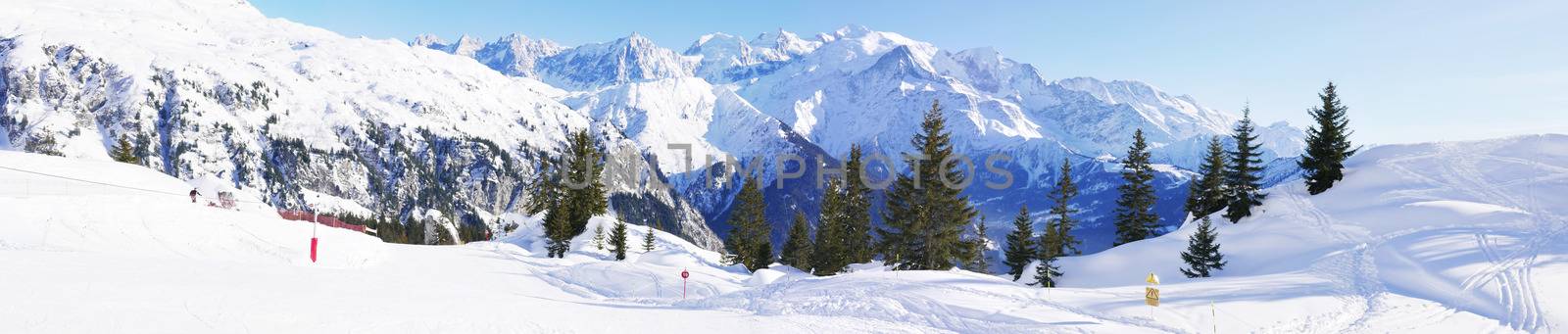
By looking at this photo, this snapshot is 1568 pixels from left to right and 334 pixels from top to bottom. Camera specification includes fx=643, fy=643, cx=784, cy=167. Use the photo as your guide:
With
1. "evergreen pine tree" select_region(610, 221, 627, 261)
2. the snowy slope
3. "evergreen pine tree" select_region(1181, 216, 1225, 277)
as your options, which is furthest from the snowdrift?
"evergreen pine tree" select_region(1181, 216, 1225, 277)

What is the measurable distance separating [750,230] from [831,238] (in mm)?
12180

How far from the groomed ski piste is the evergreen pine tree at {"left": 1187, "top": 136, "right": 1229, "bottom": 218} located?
934cm

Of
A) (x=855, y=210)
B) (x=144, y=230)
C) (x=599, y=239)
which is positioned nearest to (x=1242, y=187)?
(x=855, y=210)

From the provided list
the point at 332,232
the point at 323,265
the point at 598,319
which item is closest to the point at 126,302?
the point at 598,319

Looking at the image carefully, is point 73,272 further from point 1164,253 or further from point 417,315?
point 1164,253

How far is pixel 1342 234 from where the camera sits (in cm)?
3284

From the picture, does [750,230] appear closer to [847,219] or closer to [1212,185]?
[847,219]

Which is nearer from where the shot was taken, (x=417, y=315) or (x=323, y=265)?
(x=417, y=315)

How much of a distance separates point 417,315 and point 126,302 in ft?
13.7

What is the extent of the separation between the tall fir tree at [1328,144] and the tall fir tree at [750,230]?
40330 mm

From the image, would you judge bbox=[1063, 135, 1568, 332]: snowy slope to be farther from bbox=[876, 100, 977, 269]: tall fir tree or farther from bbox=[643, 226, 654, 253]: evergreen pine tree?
bbox=[643, 226, 654, 253]: evergreen pine tree

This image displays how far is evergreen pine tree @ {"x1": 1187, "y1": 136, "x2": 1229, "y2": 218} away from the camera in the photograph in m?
46.4

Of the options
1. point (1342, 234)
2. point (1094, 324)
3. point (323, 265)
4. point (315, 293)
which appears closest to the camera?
point (315, 293)

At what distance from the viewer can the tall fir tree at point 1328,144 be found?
4231 centimetres
